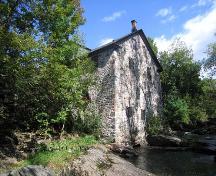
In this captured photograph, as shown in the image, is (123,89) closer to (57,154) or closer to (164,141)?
(164,141)

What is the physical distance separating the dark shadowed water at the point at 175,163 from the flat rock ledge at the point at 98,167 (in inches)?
83.7

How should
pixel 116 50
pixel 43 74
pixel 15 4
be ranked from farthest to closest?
pixel 116 50 < pixel 15 4 < pixel 43 74

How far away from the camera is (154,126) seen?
28953 mm

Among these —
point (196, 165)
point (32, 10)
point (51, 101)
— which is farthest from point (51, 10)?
point (196, 165)

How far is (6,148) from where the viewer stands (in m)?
16.0

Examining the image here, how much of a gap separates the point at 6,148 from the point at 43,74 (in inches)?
185

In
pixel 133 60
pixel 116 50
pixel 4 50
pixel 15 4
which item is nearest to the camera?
pixel 4 50

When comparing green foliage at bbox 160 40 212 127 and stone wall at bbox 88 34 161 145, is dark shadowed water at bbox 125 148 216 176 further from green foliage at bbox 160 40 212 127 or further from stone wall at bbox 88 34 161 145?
green foliage at bbox 160 40 212 127

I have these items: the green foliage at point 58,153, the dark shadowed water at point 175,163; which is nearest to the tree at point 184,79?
the dark shadowed water at point 175,163

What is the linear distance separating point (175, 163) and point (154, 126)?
979cm

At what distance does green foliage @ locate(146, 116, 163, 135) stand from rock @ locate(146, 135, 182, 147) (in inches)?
41.1

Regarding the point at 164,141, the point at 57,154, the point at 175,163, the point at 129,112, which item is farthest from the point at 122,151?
the point at 57,154

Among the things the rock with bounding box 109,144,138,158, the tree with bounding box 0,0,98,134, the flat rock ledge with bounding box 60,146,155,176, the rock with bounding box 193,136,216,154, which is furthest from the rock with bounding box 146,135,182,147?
the flat rock ledge with bounding box 60,146,155,176

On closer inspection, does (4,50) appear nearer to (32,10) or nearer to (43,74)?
(43,74)
